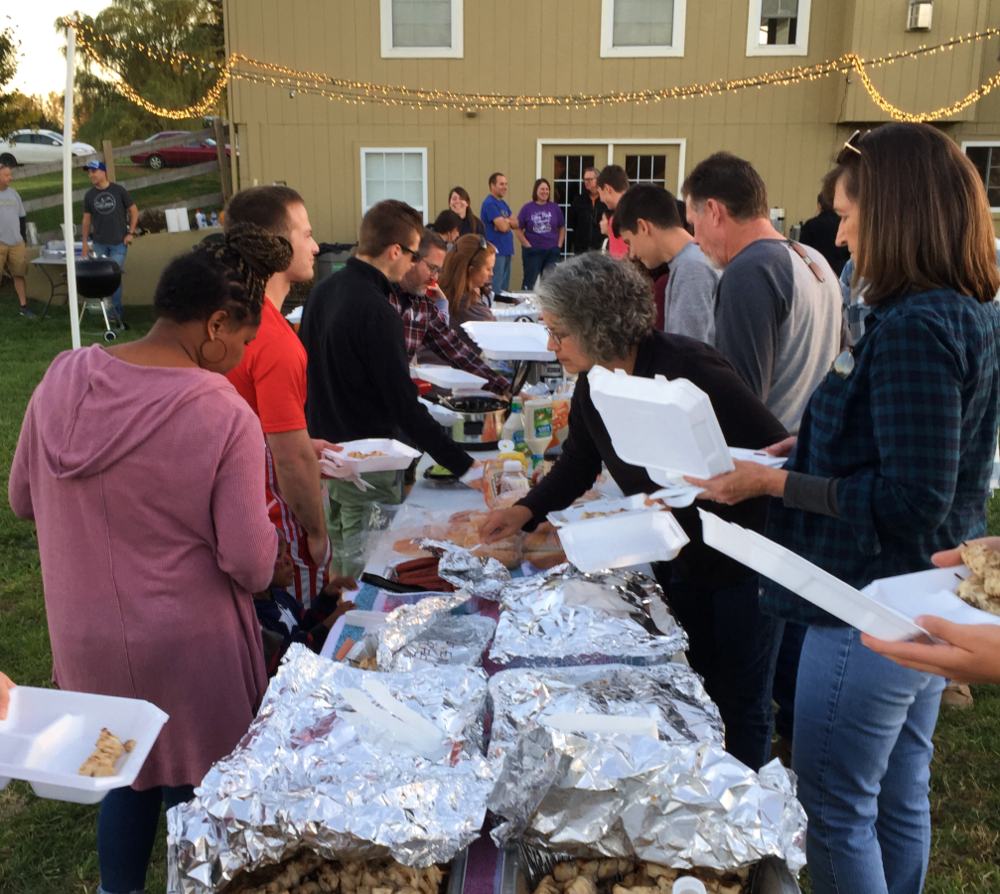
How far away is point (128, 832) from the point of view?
1940 mm

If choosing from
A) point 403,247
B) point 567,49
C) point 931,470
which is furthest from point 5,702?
point 567,49

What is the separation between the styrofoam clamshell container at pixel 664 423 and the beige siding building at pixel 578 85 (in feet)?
37.6

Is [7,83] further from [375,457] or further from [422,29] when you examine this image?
[375,457]

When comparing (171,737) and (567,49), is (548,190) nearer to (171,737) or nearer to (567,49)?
(567,49)

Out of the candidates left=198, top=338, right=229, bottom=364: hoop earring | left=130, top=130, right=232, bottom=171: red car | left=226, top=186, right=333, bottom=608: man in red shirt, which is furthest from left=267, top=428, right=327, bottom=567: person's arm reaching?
left=130, top=130, right=232, bottom=171: red car

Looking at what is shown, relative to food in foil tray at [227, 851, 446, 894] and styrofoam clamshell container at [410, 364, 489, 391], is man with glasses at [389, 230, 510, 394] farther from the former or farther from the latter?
food in foil tray at [227, 851, 446, 894]

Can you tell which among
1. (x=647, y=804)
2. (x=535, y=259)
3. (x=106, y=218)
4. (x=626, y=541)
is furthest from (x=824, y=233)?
(x=106, y=218)

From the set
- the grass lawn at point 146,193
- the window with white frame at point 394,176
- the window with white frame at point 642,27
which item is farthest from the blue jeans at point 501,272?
the grass lawn at point 146,193

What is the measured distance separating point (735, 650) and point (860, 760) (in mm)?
611

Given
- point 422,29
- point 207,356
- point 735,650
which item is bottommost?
point 735,650

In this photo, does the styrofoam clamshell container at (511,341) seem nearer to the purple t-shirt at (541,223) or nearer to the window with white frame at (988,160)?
the purple t-shirt at (541,223)

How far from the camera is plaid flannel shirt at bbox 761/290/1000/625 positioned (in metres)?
1.47

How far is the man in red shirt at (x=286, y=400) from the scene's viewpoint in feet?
8.15

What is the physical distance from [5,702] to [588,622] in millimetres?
1061
